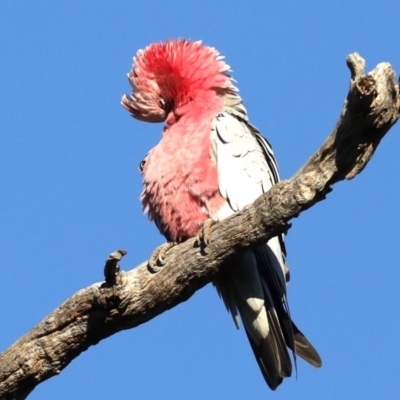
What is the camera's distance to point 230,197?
283 inches

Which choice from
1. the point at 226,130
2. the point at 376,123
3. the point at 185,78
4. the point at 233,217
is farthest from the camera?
the point at 185,78

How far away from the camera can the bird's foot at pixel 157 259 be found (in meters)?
6.56

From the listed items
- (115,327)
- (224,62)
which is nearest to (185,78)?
(224,62)

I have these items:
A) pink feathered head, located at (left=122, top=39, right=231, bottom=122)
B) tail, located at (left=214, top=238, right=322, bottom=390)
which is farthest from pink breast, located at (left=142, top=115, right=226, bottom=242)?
pink feathered head, located at (left=122, top=39, right=231, bottom=122)

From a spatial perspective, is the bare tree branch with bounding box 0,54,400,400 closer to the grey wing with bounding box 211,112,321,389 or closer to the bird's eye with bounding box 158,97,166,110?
the grey wing with bounding box 211,112,321,389

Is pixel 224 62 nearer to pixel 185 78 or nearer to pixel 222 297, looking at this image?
pixel 185 78

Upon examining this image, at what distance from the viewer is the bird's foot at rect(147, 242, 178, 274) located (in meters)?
6.56

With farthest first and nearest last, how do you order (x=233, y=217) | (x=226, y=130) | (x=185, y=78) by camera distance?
(x=185, y=78)
(x=226, y=130)
(x=233, y=217)

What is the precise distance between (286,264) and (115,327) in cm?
198

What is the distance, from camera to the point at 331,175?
5586 mm

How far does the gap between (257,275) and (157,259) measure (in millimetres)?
1148

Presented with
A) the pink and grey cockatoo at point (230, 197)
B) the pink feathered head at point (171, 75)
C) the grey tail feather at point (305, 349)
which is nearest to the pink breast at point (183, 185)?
the pink and grey cockatoo at point (230, 197)

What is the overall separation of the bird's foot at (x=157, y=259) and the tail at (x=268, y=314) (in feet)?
2.27

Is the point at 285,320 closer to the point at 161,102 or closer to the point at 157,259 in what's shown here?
the point at 157,259
